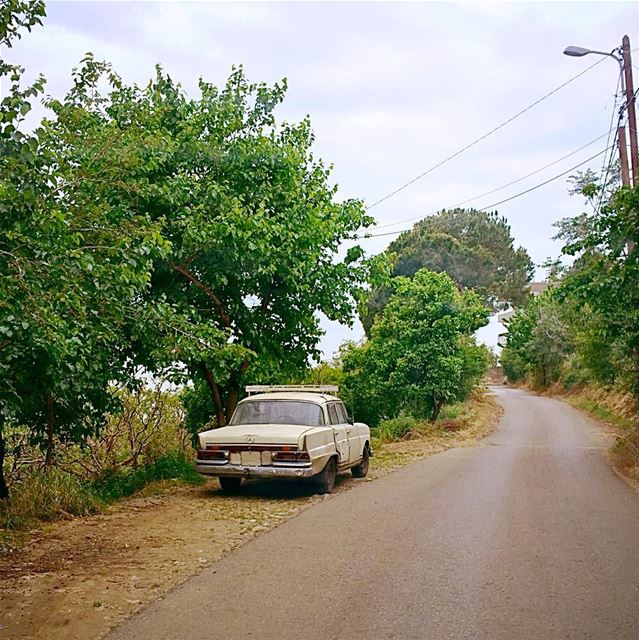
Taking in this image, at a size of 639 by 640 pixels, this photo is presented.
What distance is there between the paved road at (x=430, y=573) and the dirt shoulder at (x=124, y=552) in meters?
0.33

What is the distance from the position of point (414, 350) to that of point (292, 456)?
15.3 metres

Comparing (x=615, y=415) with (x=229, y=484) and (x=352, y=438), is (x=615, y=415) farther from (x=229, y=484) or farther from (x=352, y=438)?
(x=229, y=484)

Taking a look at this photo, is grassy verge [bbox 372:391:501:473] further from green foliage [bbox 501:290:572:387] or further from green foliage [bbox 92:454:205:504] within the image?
green foliage [bbox 501:290:572:387]

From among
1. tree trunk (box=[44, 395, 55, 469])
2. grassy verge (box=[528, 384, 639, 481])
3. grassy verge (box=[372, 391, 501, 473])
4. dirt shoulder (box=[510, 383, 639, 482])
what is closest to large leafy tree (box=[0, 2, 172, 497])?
tree trunk (box=[44, 395, 55, 469])

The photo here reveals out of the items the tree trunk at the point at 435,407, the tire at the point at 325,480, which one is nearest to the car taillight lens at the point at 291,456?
the tire at the point at 325,480

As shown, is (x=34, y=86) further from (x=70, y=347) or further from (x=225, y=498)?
(x=225, y=498)

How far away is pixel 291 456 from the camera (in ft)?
39.4

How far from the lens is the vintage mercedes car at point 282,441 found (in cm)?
1205

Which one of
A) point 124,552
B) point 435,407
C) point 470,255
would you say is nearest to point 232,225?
point 124,552

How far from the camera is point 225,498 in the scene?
12445 millimetres

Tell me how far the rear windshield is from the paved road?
1478mm

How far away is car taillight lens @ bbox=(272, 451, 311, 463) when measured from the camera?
12.0 metres

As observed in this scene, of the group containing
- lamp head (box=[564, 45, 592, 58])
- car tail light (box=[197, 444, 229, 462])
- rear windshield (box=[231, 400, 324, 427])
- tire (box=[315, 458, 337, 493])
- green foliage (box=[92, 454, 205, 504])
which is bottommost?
tire (box=[315, 458, 337, 493])

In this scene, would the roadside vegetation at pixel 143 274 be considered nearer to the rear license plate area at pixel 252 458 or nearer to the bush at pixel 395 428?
the rear license plate area at pixel 252 458
